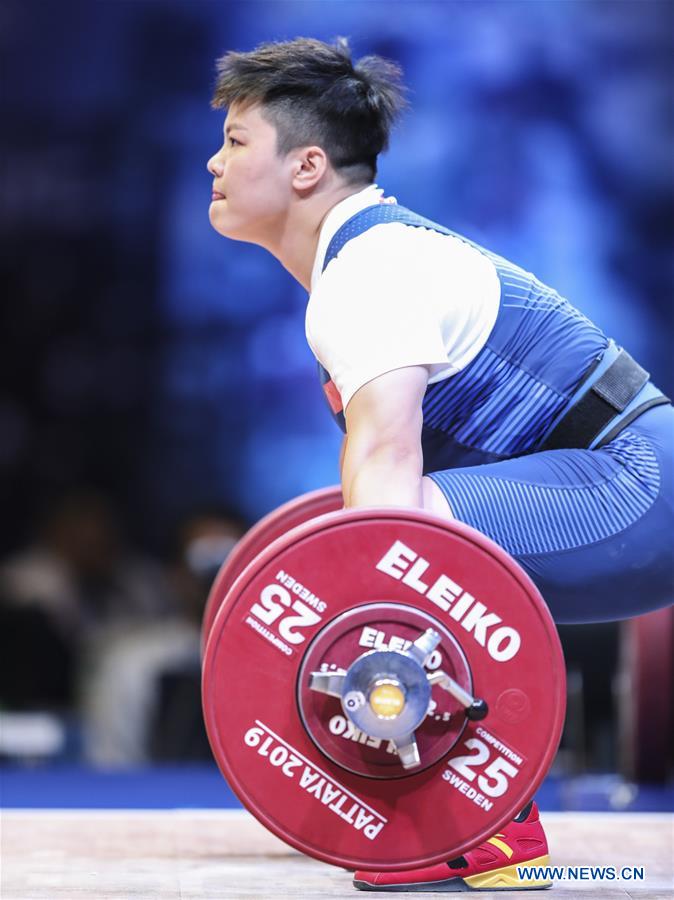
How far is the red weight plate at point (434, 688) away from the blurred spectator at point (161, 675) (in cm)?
266

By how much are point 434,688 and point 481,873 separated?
444 millimetres

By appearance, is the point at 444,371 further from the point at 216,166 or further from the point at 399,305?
the point at 216,166

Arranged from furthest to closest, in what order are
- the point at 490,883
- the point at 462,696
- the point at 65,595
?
the point at 65,595 → the point at 490,883 → the point at 462,696

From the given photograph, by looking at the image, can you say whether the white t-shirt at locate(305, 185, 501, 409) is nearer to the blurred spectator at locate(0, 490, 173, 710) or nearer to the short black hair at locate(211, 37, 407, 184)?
the short black hair at locate(211, 37, 407, 184)

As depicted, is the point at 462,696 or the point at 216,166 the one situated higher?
the point at 216,166

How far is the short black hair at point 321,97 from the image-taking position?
244cm

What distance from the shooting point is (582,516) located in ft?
7.32

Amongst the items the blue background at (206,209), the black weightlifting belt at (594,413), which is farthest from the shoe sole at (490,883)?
the blue background at (206,209)

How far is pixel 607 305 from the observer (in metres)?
5.64

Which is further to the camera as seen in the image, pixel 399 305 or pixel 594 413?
pixel 594 413

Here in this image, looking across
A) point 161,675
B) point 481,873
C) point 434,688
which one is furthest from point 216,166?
point 161,675

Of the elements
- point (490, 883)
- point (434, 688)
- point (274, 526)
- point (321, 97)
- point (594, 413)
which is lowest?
point (490, 883)

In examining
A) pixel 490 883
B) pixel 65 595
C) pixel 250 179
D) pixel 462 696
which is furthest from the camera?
pixel 65 595

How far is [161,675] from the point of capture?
4.98 metres
